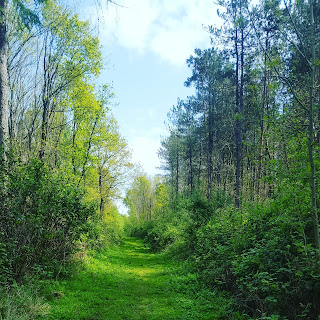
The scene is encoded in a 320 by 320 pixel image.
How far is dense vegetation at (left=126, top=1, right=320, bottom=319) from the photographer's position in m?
4.20

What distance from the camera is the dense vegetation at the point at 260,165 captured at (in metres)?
4.20

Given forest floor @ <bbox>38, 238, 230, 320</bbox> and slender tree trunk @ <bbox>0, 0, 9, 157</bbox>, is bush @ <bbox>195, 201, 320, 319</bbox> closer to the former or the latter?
forest floor @ <bbox>38, 238, 230, 320</bbox>

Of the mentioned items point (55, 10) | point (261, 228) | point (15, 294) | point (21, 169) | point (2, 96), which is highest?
point (55, 10)

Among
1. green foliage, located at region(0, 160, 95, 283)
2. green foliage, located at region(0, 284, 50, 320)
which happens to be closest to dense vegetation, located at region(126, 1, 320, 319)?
green foliage, located at region(0, 284, 50, 320)

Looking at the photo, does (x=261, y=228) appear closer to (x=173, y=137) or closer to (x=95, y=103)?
(x=95, y=103)

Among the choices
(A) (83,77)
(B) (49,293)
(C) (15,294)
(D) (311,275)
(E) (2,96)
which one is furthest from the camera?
(A) (83,77)

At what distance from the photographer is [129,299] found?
22.4 feet

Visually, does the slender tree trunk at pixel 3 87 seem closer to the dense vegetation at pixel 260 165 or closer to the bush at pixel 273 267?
the dense vegetation at pixel 260 165

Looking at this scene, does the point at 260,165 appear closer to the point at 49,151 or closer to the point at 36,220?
the point at 49,151

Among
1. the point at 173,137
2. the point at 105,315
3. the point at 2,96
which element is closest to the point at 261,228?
the point at 105,315

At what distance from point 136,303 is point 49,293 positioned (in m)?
2.04

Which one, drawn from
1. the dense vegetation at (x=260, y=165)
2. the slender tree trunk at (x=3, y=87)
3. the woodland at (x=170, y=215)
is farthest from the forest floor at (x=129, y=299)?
the slender tree trunk at (x=3, y=87)

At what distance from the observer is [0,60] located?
7273 millimetres

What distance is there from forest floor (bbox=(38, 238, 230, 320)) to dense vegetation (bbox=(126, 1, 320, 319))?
60cm
